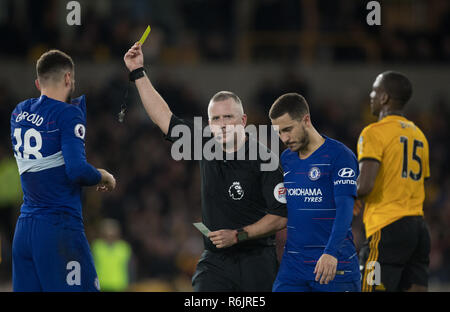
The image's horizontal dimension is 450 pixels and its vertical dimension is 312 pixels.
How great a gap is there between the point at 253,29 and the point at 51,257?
12.9 metres

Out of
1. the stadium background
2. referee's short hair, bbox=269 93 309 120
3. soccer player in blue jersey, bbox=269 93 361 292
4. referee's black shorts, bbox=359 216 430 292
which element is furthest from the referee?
the stadium background

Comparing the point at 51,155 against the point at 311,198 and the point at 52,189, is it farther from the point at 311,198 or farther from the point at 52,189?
the point at 311,198

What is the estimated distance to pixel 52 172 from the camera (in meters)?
5.19

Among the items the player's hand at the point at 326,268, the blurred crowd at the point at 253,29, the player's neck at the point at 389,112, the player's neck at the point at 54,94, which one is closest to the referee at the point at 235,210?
the player's hand at the point at 326,268

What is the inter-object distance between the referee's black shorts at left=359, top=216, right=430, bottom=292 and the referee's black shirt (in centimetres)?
105

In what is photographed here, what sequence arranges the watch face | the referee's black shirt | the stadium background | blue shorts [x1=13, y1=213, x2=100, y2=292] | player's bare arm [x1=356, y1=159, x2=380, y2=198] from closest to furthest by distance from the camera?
blue shorts [x1=13, y1=213, x2=100, y2=292], the watch face, the referee's black shirt, player's bare arm [x1=356, y1=159, x2=380, y2=198], the stadium background

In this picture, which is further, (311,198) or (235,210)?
(235,210)

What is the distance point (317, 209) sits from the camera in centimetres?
542

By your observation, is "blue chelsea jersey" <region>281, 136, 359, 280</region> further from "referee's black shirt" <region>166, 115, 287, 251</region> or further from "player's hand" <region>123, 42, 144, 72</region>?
"player's hand" <region>123, 42, 144, 72</region>

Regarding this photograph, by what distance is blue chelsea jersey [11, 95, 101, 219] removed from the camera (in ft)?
16.9

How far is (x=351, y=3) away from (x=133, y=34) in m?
5.30

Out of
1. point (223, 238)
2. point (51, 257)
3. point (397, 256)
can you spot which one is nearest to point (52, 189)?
point (51, 257)

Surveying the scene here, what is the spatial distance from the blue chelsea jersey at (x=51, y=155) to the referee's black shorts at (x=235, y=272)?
3.45 feet
